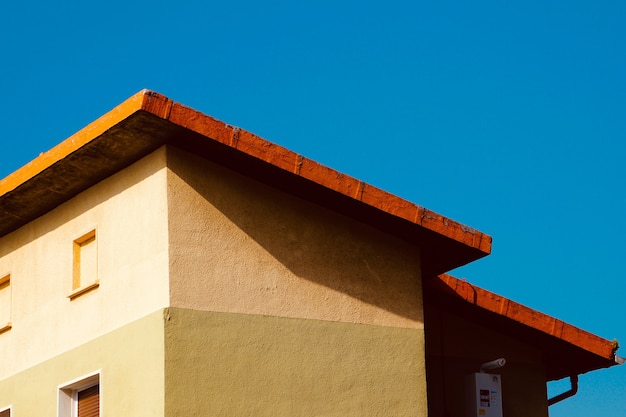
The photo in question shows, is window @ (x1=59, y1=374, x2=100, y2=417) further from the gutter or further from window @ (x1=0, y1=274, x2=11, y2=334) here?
the gutter

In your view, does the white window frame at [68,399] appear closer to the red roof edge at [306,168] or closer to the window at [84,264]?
the window at [84,264]

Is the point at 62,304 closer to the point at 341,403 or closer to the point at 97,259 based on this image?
the point at 97,259

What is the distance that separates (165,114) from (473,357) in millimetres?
6846

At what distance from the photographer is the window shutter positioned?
15977mm

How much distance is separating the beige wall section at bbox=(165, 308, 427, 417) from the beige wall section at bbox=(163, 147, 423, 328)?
0.18 meters

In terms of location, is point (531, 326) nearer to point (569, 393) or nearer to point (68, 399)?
point (569, 393)

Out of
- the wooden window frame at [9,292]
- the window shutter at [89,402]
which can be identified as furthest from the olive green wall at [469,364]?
the wooden window frame at [9,292]

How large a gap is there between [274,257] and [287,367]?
4.48 feet

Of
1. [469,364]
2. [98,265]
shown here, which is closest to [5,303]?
[98,265]

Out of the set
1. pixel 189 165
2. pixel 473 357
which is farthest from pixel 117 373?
pixel 473 357

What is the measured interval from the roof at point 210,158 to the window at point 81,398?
2.53m

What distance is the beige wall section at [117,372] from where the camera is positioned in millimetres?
14797

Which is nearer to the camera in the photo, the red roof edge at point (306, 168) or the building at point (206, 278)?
the red roof edge at point (306, 168)

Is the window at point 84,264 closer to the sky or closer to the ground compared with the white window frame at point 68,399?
closer to the sky
